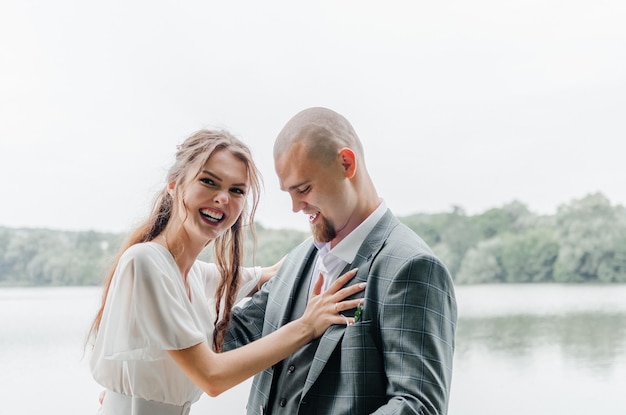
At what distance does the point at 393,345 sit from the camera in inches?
58.1

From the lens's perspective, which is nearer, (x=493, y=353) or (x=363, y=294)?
(x=363, y=294)

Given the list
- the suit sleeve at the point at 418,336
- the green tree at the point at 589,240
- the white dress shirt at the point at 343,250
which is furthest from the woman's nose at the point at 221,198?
the green tree at the point at 589,240

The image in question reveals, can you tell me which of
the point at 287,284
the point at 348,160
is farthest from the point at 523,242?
the point at 348,160

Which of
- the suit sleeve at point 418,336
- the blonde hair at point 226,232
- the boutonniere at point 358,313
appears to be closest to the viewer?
the suit sleeve at point 418,336

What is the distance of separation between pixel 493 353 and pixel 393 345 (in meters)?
1.77

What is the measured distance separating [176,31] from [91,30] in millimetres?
364

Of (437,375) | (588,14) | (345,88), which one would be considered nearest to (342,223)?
(437,375)

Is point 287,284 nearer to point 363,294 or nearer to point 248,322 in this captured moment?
point 248,322

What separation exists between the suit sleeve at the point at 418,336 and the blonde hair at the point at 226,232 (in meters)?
0.57

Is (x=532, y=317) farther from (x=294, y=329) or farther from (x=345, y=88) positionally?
(x=294, y=329)

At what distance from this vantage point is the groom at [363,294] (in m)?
1.46

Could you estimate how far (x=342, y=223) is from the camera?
1.72 meters

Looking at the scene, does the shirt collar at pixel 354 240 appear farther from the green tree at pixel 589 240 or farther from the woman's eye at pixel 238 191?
the green tree at pixel 589 240

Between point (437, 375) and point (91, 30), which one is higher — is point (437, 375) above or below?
below
